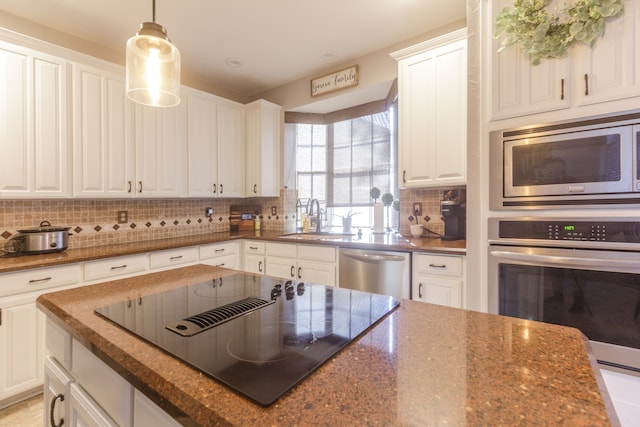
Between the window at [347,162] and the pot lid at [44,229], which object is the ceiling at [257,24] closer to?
the window at [347,162]

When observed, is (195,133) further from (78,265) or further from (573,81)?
(573,81)

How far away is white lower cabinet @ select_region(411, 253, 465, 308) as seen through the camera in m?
2.00

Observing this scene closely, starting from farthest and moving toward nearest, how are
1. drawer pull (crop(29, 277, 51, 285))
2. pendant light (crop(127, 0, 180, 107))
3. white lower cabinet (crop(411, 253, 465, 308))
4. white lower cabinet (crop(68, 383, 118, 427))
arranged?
1. white lower cabinet (crop(411, 253, 465, 308))
2. drawer pull (crop(29, 277, 51, 285))
3. pendant light (crop(127, 0, 180, 107))
4. white lower cabinet (crop(68, 383, 118, 427))

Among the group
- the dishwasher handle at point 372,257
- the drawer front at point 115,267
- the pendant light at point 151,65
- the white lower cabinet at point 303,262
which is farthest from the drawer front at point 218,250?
the pendant light at point 151,65

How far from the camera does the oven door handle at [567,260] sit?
1368 millimetres

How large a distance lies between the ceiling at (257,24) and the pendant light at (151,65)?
136 cm

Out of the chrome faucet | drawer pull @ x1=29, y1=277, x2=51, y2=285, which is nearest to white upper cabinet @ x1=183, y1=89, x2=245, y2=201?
the chrome faucet

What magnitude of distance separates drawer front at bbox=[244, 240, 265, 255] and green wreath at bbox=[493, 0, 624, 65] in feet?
8.18

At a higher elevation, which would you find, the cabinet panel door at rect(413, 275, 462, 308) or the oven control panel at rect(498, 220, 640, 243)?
the oven control panel at rect(498, 220, 640, 243)

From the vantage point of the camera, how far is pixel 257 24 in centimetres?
247

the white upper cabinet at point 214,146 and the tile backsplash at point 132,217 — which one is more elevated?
the white upper cabinet at point 214,146

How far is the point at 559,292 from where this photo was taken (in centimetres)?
152

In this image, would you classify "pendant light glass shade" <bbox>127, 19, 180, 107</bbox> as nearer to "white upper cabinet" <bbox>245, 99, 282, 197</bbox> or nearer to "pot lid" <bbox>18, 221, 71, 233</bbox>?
"pot lid" <bbox>18, 221, 71, 233</bbox>

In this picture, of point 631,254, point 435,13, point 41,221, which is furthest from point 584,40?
point 41,221
